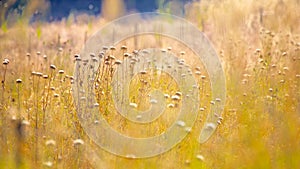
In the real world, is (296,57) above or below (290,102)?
above

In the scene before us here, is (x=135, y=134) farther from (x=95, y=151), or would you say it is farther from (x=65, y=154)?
(x=65, y=154)

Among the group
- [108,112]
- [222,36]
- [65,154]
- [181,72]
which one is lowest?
[65,154]

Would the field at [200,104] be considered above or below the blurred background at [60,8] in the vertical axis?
below

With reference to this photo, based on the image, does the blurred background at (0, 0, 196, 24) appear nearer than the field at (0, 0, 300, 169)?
No

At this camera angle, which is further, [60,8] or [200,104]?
[60,8]

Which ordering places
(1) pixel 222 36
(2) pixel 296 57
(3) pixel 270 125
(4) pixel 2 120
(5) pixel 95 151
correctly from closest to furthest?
(5) pixel 95 151
(4) pixel 2 120
(3) pixel 270 125
(2) pixel 296 57
(1) pixel 222 36

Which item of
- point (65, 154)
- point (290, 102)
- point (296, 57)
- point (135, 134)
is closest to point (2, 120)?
point (65, 154)

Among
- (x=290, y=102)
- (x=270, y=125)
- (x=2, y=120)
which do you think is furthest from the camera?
(x=290, y=102)

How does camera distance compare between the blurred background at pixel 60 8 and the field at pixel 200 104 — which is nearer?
the field at pixel 200 104
